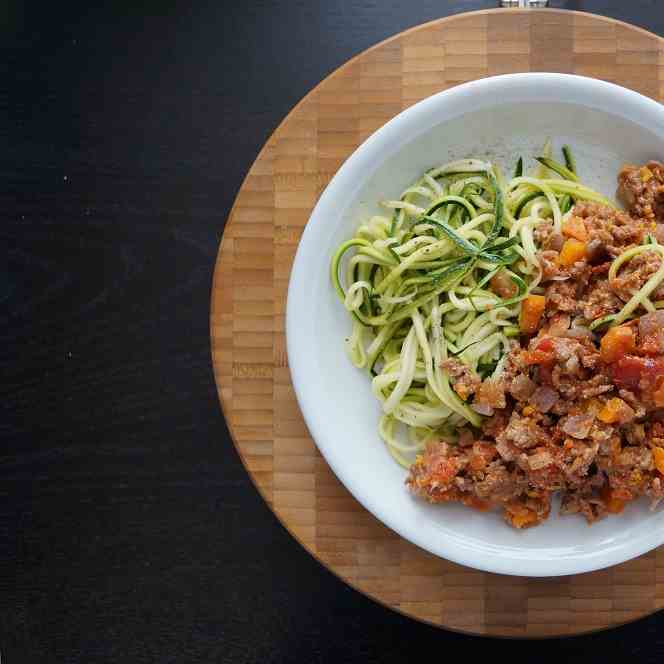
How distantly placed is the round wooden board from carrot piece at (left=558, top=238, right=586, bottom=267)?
85cm

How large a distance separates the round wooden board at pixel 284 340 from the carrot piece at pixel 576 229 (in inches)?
28.4

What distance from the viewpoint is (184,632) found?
173 inches

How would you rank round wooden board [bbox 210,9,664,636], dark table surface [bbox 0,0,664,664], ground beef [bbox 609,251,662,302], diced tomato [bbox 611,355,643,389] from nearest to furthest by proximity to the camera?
diced tomato [bbox 611,355,643,389]
ground beef [bbox 609,251,662,302]
round wooden board [bbox 210,9,664,636]
dark table surface [bbox 0,0,664,664]

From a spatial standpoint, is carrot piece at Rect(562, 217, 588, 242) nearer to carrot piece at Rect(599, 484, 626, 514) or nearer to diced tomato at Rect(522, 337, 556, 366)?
diced tomato at Rect(522, 337, 556, 366)

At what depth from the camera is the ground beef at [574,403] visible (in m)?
3.08

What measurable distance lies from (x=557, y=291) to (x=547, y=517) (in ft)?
3.35

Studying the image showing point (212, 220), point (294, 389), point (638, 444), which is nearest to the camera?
point (638, 444)

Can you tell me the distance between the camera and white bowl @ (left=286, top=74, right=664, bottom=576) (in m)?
3.26

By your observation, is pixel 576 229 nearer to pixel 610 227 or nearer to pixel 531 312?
pixel 610 227

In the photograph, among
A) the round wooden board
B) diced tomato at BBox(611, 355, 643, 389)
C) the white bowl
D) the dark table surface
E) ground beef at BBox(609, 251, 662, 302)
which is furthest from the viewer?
the dark table surface

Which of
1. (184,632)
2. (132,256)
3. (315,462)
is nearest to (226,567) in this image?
(184,632)

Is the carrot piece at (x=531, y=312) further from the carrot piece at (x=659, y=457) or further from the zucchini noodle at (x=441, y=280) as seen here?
the carrot piece at (x=659, y=457)

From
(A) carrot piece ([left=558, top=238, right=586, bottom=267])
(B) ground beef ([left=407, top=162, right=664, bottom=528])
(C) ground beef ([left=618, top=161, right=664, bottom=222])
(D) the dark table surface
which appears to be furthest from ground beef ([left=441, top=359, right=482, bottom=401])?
(D) the dark table surface

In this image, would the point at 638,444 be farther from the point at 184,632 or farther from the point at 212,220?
the point at 184,632
